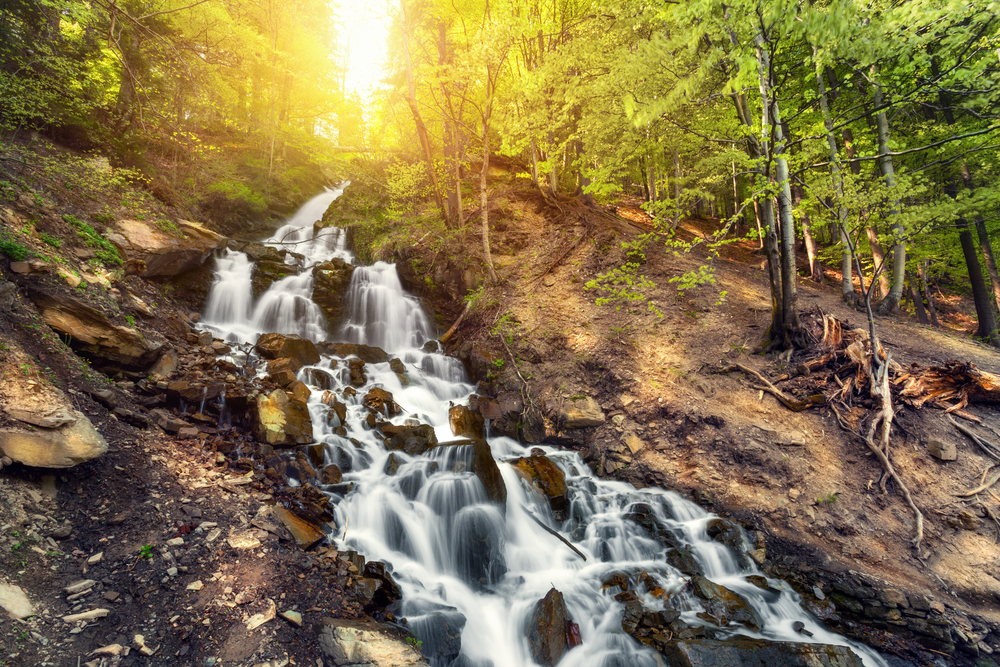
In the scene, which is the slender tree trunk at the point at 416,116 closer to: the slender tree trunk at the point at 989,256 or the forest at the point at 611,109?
the forest at the point at 611,109

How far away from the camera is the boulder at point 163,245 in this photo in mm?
8336

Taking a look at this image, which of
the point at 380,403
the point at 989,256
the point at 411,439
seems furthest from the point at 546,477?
the point at 989,256

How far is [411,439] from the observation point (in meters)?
7.50

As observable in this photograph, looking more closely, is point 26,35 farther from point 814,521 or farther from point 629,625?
point 814,521

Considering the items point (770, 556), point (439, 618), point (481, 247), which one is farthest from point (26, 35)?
point (770, 556)

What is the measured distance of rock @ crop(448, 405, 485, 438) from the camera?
8703 millimetres

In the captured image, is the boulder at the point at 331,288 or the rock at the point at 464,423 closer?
the rock at the point at 464,423

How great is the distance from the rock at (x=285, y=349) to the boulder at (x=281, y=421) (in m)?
2.13

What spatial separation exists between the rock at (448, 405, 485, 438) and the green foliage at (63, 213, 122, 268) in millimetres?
7503

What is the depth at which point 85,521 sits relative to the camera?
3.78 m

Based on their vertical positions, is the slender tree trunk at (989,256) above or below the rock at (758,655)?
above

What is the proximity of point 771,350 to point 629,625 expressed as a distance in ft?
21.5

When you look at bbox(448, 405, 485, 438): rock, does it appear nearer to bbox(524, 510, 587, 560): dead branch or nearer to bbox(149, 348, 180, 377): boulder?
bbox(524, 510, 587, 560): dead branch

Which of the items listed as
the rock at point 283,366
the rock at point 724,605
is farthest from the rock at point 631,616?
the rock at point 283,366
